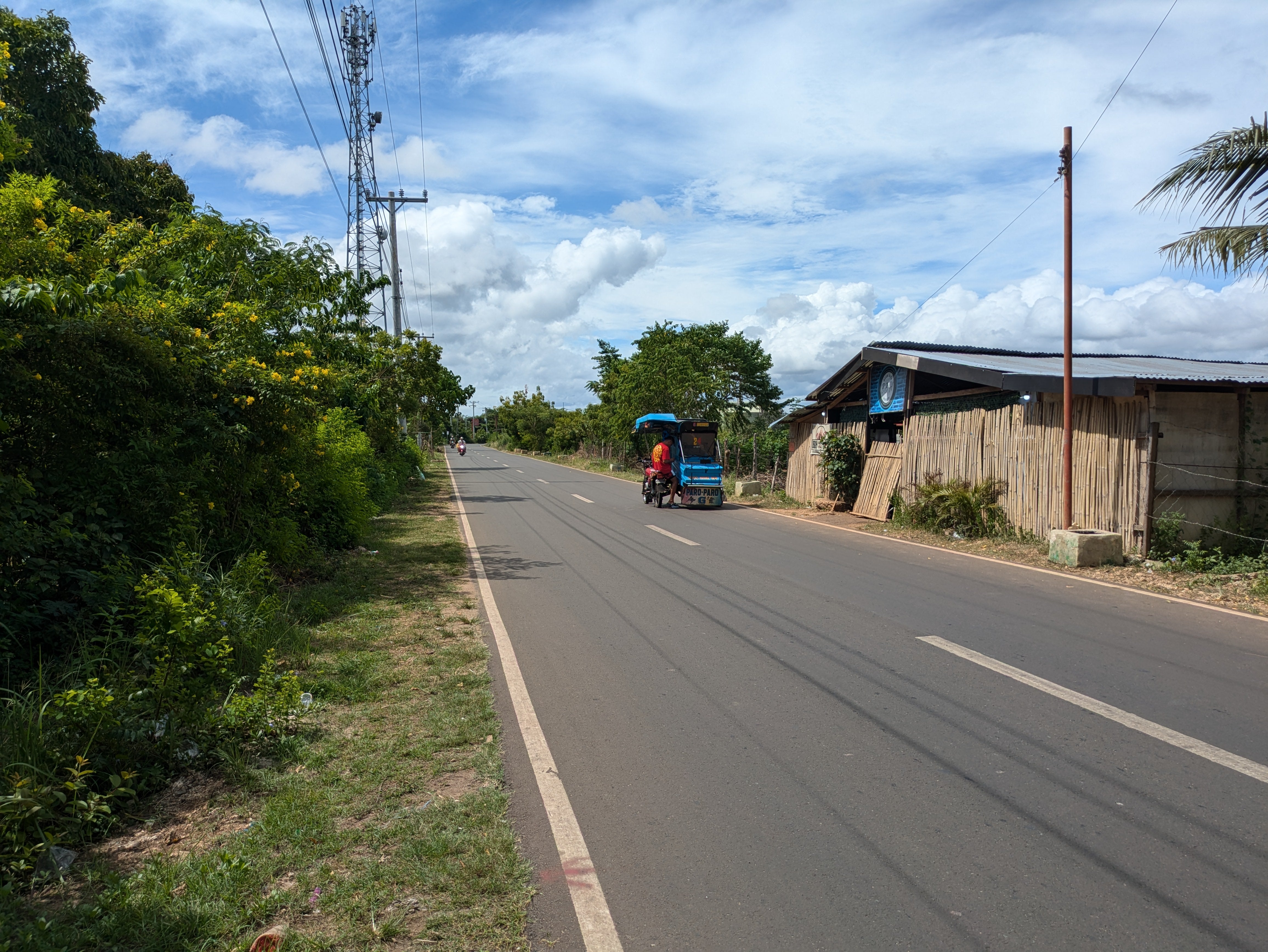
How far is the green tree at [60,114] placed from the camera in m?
18.0

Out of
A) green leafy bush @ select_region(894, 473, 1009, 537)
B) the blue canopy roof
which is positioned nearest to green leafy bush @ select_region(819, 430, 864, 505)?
green leafy bush @ select_region(894, 473, 1009, 537)

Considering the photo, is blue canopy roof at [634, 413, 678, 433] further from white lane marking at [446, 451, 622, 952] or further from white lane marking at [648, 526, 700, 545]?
white lane marking at [446, 451, 622, 952]

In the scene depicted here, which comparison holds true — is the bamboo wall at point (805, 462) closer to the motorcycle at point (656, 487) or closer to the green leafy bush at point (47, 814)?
the motorcycle at point (656, 487)

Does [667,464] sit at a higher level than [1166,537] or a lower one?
higher

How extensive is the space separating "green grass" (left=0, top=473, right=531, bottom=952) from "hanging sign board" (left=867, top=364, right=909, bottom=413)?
49.7 feet

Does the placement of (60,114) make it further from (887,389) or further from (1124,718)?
(1124,718)

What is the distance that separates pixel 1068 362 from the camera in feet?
40.5

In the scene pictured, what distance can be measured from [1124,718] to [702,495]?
16.5 m

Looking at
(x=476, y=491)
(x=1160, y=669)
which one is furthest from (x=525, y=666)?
(x=476, y=491)

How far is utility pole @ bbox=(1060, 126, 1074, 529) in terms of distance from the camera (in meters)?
Result: 12.4

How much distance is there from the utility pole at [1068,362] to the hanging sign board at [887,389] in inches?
214

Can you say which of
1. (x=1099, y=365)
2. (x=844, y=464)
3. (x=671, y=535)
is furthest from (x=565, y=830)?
(x=844, y=464)

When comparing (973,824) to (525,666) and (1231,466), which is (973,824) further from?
(1231,466)

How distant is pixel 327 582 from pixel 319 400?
7.67ft
